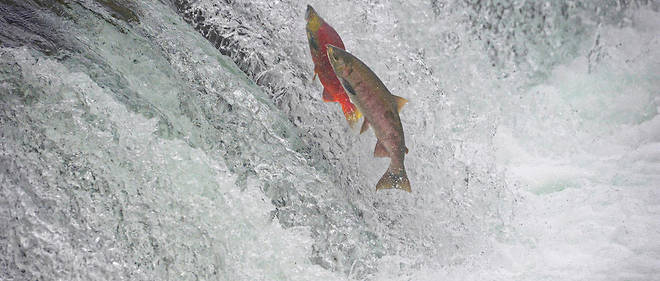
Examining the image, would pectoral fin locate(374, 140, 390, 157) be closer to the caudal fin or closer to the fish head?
the caudal fin

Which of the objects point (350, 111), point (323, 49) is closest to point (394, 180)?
point (350, 111)

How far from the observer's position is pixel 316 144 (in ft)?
4.99

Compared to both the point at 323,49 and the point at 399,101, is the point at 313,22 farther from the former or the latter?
the point at 399,101

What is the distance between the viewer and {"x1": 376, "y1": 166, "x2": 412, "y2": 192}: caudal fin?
1.33m

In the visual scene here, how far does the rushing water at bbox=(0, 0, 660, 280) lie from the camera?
45.7 inches

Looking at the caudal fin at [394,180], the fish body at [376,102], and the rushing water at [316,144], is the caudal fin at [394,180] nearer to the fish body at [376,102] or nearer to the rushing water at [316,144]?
the fish body at [376,102]

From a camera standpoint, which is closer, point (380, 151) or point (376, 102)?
point (376, 102)

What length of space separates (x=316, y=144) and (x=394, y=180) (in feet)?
0.88

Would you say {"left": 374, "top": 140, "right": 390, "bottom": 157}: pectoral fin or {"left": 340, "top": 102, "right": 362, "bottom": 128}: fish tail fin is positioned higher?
{"left": 340, "top": 102, "right": 362, "bottom": 128}: fish tail fin

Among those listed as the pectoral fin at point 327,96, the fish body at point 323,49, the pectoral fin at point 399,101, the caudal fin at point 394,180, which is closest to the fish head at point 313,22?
the fish body at point 323,49

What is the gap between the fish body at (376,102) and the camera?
1122mm

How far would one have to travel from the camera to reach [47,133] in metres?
1.14

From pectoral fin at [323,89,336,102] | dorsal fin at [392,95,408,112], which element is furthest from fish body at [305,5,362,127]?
dorsal fin at [392,95,408,112]

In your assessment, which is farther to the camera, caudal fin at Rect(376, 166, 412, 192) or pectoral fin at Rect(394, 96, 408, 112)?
caudal fin at Rect(376, 166, 412, 192)
